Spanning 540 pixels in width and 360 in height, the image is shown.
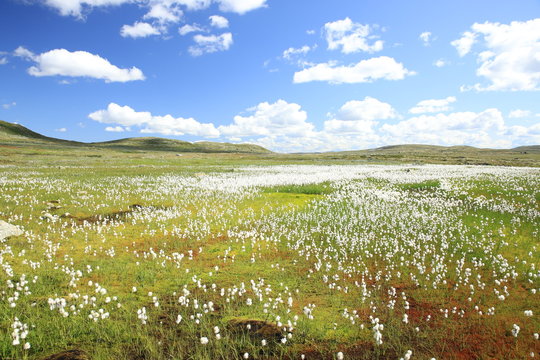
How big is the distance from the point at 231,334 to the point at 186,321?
1.13 metres

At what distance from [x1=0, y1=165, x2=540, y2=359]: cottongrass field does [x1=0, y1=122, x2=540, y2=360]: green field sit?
0.14 feet

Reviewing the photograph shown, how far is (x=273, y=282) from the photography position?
26.7 feet

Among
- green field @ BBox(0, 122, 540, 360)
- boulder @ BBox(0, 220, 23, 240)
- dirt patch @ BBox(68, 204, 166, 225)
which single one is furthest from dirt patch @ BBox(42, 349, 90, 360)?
dirt patch @ BBox(68, 204, 166, 225)

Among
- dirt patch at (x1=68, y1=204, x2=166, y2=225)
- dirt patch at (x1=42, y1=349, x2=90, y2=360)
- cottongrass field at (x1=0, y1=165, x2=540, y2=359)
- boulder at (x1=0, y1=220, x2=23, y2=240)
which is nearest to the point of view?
dirt patch at (x1=42, y1=349, x2=90, y2=360)

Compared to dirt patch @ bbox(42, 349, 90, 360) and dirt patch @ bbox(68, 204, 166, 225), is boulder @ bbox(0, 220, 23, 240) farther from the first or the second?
dirt patch @ bbox(42, 349, 90, 360)

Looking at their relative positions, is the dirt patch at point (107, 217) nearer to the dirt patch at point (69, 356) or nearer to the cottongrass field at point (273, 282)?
the cottongrass field at point (273, 282)

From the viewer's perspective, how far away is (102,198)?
20531 mm

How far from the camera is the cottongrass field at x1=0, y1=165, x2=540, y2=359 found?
539 cm

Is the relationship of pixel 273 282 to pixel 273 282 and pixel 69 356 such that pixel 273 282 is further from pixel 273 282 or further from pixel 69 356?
pixel 69 356

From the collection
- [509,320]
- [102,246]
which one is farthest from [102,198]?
[509,320]

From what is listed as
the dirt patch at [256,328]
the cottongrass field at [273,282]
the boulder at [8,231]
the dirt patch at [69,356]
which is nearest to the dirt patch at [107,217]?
the cottongrass field at [273,282]

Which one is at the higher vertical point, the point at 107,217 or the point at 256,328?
the point at 107,217

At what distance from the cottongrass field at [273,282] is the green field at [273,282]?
0.04 metres

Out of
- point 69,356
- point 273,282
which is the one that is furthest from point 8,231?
point 273,282
